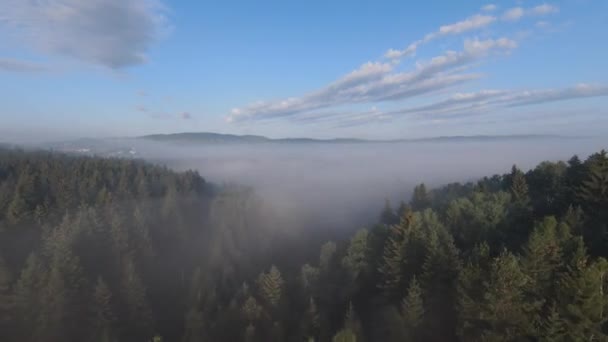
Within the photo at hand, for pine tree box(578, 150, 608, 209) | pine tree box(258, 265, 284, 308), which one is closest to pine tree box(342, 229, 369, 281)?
pine tree box(258, 265, 284, 308)

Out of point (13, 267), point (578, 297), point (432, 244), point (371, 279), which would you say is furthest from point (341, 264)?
point (13, 267)

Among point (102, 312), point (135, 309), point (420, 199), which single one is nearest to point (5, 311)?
point (102, 312)

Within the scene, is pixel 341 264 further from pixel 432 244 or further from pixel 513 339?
pixel 513 339

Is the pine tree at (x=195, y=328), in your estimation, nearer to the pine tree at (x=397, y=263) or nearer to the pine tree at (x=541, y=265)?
the pine tree at (x=397, y=263)

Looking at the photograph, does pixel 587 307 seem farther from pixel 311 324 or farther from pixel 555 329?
pixel 311 324

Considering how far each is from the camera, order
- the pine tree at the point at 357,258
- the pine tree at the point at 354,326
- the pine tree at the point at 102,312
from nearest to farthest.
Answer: the pine tree at the point at 354,326 < the pine tree at the point at 357,258 < the pine tree at the point at 102,312

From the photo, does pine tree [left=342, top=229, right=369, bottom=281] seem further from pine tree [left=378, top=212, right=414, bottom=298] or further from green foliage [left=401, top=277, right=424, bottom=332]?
green foliage [left=401, top=277, right=424, bottom=332]

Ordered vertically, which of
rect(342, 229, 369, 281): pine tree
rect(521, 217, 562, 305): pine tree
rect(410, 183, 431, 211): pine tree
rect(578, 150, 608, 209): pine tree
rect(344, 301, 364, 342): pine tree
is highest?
rect(578, 150, 608, 209): pine tree

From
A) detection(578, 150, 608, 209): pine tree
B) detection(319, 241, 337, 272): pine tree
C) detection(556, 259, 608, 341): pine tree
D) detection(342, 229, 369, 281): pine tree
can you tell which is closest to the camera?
detection(556, 259, 608, 341): pine tree

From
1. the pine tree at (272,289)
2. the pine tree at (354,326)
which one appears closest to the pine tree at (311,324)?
the pine tree at (354,326)
